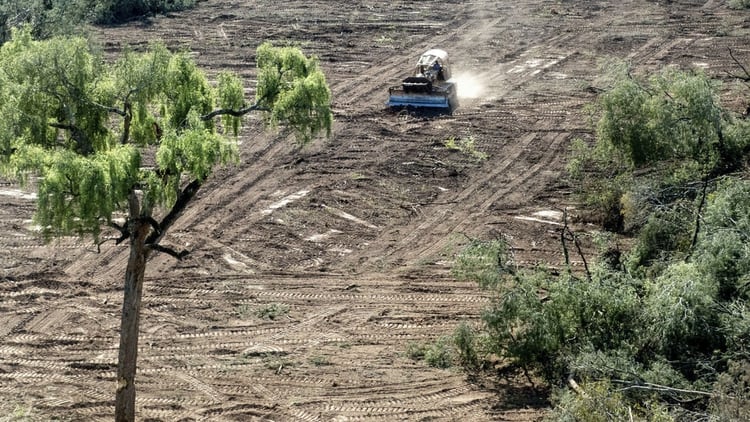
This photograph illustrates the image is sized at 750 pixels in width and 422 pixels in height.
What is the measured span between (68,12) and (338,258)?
953 inches

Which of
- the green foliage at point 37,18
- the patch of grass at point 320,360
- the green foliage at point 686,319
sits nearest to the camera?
the green foliage at point 686,319

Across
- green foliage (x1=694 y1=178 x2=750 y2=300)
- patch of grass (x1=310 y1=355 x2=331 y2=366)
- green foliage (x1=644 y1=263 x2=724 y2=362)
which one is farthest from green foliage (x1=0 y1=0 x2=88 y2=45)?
green foliage (x1=644 y1=263 x2=724 y2=362)

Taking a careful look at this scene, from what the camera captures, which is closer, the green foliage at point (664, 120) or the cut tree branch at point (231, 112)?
the cut tree branch at point (231, 112)

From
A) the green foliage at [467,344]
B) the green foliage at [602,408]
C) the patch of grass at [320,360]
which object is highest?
the green foliage at [602,408]

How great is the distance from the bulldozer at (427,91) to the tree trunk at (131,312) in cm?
1862

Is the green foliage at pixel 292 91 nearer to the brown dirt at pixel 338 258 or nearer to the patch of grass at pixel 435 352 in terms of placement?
the brown dirt at pixel 338 258

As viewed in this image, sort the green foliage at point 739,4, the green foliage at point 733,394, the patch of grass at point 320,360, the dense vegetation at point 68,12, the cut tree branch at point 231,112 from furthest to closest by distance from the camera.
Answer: the green foliage at point 739,4, the dense vegetation at point 68,12, the patch of grass at point 320,360, the cut tree branch at point 231,112, the green foliage at point 733,394

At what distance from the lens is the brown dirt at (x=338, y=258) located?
55.1 feet

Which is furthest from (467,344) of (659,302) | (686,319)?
(686,319)

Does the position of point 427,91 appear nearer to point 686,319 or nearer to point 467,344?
point 467,344

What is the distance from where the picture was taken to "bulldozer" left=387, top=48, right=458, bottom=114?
31844 millimetres

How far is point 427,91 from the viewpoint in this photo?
3203 centimetres

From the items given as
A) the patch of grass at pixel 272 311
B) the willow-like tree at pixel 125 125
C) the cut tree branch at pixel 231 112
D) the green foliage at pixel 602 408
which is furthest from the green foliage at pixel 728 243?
the patch of grass at pixel 272 311

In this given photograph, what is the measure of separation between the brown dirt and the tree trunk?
1.66m
